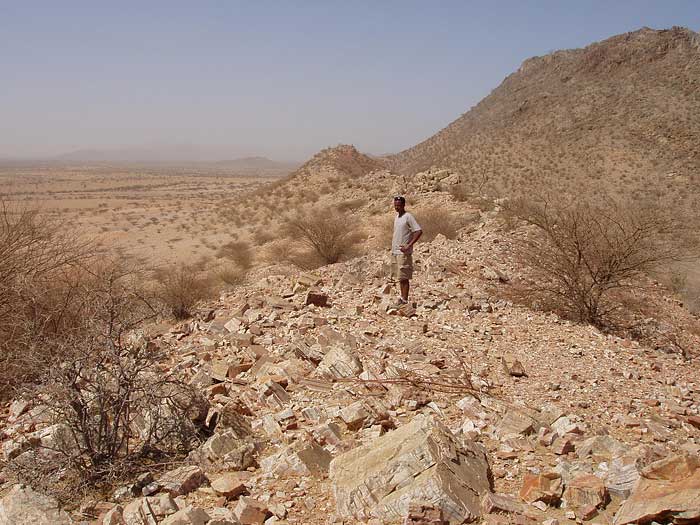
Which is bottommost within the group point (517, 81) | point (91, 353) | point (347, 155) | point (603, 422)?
point (603, 422)

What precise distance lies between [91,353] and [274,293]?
15.9 feet

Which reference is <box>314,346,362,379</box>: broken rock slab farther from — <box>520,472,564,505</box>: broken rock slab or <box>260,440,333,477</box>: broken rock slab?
<box>520,472,564,505</box>: broken rock slab

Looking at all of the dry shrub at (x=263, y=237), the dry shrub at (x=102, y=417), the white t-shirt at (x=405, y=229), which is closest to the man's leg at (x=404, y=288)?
the white t-shirt at (x=405, y=229)

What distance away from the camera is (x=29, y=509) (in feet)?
9.86

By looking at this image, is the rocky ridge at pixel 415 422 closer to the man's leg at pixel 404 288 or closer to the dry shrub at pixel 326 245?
the man's leg at pixel 404 288

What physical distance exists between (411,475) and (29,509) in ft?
7.47

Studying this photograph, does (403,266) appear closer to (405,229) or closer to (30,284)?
(405,229)

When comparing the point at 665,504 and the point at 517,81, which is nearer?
the point at 665,504

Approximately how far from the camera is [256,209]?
25828 mm

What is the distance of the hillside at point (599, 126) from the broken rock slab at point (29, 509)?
2992cm

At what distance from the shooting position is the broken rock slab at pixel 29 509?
9.62 feet

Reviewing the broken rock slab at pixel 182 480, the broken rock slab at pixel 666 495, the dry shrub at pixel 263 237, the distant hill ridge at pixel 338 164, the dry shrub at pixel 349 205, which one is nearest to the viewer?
the broken rock slab at pixel 666 495

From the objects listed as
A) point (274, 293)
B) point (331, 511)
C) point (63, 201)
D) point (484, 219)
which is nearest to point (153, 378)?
point (331, 511)

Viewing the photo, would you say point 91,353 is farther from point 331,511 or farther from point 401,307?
point 401,307
